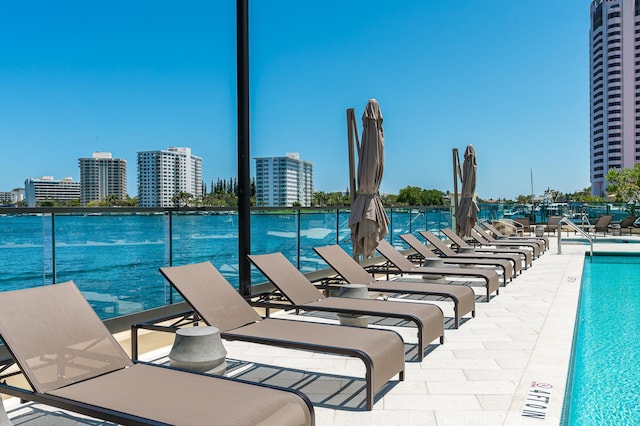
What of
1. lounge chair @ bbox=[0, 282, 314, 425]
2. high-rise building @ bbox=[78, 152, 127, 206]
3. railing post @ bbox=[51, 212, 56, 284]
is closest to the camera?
lounge chair @ bbox=[0, 282, 314, 425]

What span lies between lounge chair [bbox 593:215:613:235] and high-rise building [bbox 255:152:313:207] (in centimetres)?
2864

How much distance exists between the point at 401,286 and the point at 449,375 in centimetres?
184

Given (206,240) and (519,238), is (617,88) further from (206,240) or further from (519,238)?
(206,240)

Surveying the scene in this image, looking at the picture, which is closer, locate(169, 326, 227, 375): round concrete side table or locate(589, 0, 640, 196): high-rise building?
locate(169, 326, 227, 375): round concrete side table

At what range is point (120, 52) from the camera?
72000 millimetres

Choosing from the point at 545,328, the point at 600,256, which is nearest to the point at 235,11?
the point at 545,328

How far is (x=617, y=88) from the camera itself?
309 ft

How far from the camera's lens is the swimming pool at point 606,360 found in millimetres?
3674

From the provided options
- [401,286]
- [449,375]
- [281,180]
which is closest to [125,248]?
[401,286]

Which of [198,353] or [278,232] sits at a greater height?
[278,232]

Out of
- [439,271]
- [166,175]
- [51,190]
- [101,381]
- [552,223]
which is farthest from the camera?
[166,175]

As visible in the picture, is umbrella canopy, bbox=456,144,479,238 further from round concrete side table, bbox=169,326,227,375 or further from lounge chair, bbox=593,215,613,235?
lounge chair, bbox=593,215,613,235

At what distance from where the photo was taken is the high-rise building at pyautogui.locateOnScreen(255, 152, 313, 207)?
156 feet

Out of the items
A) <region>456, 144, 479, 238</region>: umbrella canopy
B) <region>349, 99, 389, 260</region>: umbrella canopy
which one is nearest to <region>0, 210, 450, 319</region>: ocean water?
<region>349, 99, 389, 260</region>: umbrella canopy
